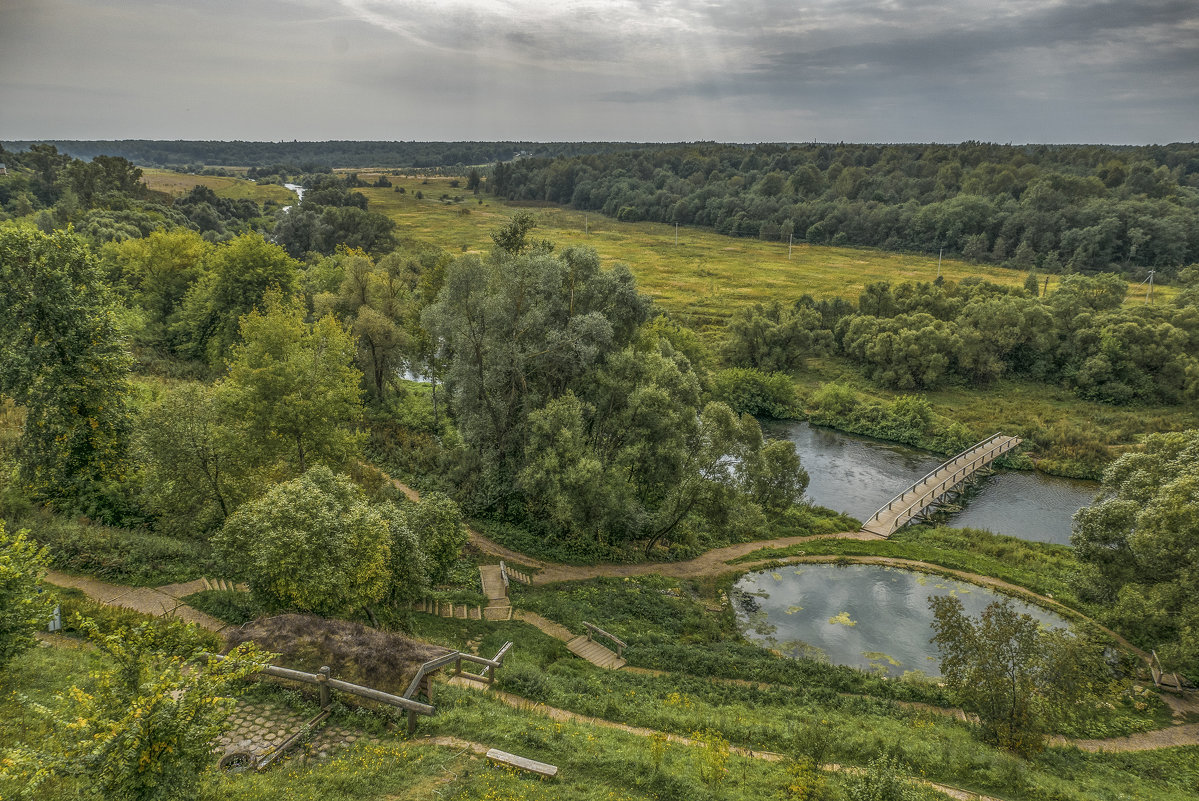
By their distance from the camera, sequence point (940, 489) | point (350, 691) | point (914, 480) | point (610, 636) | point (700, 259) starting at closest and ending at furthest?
point (350, 691) → point (610, 636) → point (940, 489) → point (914, 480) → point (700, 259)

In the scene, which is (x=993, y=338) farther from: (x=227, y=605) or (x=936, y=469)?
(x=227, y=605)

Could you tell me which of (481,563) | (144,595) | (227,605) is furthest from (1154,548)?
(144,595)

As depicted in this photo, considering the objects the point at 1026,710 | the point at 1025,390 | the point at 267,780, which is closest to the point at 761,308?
the point at 1025,390

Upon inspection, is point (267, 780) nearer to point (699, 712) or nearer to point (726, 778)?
point (726, 778)

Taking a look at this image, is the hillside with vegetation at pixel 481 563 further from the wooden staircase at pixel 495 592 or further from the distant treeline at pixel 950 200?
the distant treeline at pixel 950 200

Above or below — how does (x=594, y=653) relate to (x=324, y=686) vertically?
below

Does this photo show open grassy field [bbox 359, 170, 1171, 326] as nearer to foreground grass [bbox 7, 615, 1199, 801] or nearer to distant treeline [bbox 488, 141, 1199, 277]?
distant treeline [bbox 488, 141, 1199, 277]
